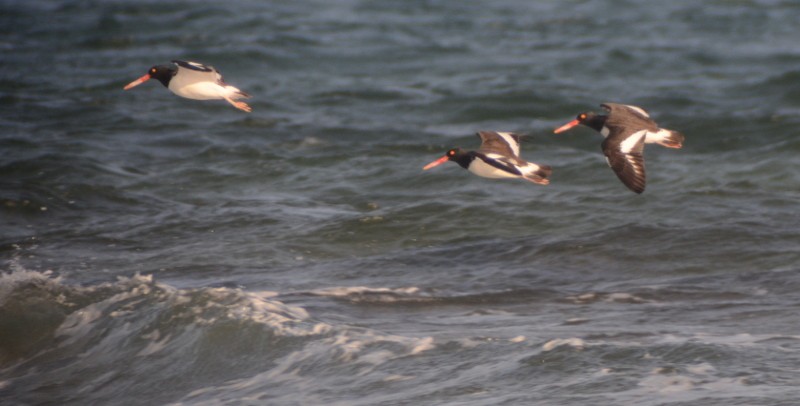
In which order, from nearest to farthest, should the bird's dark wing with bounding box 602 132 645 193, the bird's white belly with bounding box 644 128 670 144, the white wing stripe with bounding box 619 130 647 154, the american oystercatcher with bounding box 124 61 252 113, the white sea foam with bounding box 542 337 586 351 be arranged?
the white sea foam with bounding box 542 337 586 351
the bird's dark wing with bounding box 602 132 645 193
the white wing stripe with bounding box 619 130 647 154
the bird's white belly with bounding box 644 128 670 144
the american oystercatcher with bounding box 124 61 252 113

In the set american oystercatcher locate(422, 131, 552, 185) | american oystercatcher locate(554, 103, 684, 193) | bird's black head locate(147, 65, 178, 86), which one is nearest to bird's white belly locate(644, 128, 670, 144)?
american oystercatcher locate(554, 103, 684, 193)

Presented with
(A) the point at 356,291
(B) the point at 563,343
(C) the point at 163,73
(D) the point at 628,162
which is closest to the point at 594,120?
(D) the point at 628,162

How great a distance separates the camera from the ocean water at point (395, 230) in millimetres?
7293

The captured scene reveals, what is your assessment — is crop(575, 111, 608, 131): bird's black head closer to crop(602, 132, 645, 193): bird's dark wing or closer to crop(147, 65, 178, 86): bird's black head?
crop(602, 132, 645, 193): bird's dark wing

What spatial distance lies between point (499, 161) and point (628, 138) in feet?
2.94

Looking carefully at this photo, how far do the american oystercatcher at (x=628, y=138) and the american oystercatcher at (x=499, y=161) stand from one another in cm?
35

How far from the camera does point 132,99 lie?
17.1 m

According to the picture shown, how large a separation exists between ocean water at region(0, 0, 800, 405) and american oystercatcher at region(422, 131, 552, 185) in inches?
32.7

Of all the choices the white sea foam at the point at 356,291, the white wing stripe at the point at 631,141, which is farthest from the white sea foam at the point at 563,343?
the white sea foam at the point at 356,291

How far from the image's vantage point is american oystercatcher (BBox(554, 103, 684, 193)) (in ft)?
26.4

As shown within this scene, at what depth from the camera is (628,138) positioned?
8719 millimetres

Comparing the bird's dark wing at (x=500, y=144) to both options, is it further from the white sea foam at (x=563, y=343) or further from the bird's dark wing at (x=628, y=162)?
the white sea foam at (x=563, y=343)

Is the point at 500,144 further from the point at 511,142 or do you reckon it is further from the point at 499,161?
the point at 499,161

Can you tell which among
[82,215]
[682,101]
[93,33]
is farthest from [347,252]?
[93,33]
